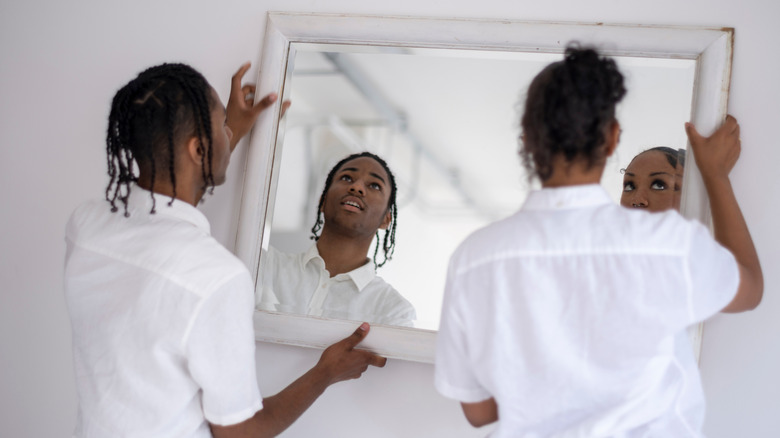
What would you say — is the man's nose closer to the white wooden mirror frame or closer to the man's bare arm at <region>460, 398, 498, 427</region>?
the white wooden mirror frame

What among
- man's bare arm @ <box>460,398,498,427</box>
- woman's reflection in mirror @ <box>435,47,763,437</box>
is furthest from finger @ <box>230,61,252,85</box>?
man's bare arm @ <box>460,398,498,427</box>

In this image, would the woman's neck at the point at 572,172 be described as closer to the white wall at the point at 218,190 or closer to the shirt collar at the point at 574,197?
the shirt collar at the point at 574,197

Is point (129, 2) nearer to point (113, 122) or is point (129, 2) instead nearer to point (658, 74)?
point (113, 122)

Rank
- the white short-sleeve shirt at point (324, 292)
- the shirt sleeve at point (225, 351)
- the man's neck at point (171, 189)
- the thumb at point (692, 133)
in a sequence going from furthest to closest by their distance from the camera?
the white short-sleeve shirt at point (324, 292), the thumb at point (692, 133), the man's neck at point (171, 189), the shirt sleeve at point (225, 351)

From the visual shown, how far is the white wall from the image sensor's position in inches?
48.4

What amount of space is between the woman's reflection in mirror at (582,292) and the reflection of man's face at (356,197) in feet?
1.46

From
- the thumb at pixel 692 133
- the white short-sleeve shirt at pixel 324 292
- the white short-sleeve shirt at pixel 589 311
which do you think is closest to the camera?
the white short-sleeve shirt at pixel 589 311

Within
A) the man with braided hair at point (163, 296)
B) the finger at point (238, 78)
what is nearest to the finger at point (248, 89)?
the finger at point (238, 78)

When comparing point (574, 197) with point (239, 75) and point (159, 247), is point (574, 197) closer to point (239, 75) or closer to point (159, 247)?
point (159, 247)

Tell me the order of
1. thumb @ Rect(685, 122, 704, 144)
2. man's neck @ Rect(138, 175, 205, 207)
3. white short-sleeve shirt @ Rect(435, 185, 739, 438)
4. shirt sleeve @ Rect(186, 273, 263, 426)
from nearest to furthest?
white short-sleeve shirt @ Rect(435, 185, 739, 438) → shirt sleeve @ Rect(186, 273, 263, 426) → man's neck @ Rect(138, 175, 205, 207) → thumb @ Rect(685, 122, 704, 144)

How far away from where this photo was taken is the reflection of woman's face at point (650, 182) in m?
1.25

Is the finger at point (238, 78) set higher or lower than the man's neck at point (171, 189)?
higher

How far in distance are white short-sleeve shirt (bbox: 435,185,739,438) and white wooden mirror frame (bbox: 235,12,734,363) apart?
1.11 ft

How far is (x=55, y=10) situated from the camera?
5.25 ft
